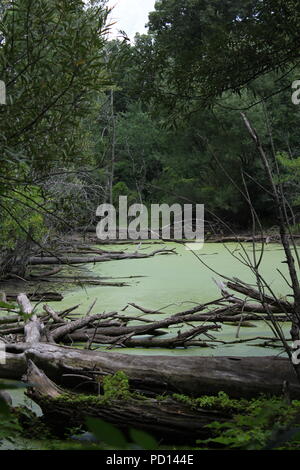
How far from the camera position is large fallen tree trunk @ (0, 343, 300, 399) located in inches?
94.8

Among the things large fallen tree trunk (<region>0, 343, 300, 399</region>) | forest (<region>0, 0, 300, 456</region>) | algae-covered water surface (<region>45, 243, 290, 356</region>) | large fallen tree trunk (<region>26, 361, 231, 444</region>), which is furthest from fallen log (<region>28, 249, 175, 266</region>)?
large fallen tree trunk (<region>26, 361, 231, 444</region>)

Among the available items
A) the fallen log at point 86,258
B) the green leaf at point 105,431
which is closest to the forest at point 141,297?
the green leaf at point 105,431

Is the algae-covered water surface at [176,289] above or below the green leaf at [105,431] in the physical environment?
below

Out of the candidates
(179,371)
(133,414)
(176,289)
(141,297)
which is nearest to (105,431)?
(133,414)

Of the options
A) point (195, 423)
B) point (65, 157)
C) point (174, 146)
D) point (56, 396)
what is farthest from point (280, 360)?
point (174, 146)

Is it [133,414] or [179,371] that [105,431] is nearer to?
[133,414]

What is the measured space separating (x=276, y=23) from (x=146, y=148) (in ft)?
62.4

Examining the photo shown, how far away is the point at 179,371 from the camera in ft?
8.28

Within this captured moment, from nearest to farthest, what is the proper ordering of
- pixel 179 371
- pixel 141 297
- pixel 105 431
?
pixel 105 431
pixel 179 371
pixel 141 297

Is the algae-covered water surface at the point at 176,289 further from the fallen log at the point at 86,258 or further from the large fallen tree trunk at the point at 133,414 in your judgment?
the large fallen tree trunk at the point at 133,414

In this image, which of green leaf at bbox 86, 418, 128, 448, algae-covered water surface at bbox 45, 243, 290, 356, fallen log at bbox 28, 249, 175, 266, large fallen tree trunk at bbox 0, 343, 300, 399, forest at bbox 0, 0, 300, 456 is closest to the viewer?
green leaf at bbox 86, 418, 128, 448

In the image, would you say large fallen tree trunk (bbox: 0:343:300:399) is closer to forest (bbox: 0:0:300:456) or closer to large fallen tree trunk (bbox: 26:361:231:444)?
forest (bbox: 0:0:300:456)

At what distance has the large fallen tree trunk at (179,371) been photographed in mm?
2408

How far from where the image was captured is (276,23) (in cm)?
335
